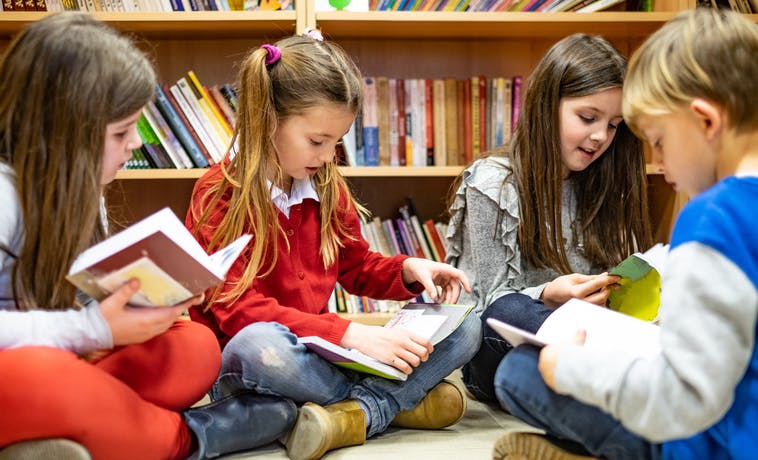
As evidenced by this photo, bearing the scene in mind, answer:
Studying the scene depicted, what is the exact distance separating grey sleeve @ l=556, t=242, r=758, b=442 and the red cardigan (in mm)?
623

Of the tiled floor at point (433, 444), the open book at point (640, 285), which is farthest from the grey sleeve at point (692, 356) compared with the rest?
the open book at point (640, 285)

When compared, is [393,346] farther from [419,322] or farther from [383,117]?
[383,117]

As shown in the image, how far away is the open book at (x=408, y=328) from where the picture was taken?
→ 127 cm

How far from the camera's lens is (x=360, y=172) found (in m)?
2.05

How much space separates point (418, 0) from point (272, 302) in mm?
1002

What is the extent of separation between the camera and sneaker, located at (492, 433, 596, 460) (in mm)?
945

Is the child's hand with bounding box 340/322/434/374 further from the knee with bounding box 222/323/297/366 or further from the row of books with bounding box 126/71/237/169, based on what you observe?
A: the row of books with bounding box 126/71/237/169

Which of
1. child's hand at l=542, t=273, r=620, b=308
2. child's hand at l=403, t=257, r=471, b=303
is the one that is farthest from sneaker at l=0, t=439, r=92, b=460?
child's hand at l=542, t=273, r=620, b=308

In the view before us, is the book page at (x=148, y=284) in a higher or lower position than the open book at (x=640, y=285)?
higher

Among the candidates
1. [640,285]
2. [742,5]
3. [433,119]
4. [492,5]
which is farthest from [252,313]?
[742,5]

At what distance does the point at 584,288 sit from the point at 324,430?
1.69 ft

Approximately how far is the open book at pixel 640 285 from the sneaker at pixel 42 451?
2.94 feet

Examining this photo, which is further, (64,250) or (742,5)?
(742,5)

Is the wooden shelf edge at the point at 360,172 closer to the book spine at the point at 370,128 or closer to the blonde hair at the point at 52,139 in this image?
the book spine at the point at 370,128
